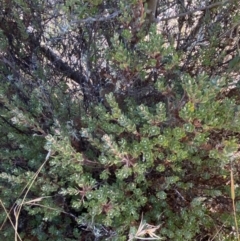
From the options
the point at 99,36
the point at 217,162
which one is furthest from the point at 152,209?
the point at 99,36

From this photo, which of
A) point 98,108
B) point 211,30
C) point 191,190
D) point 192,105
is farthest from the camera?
point 211,30

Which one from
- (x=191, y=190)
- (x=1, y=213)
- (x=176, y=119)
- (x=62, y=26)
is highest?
(x=62, y=26)

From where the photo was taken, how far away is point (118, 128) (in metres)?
1.47

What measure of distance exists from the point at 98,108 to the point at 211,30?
584 mm

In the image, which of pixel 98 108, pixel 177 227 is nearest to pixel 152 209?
pixel 177 227

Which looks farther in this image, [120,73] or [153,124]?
[120,73]

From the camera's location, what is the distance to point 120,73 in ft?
5.27

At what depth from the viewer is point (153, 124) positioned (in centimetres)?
144

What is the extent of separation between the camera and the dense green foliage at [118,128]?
144 centimetres

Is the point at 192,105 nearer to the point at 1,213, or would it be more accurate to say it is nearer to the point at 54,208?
the point at 54,208

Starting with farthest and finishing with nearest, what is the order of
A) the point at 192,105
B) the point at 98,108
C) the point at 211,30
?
the point at 211,30 → the point at 98,108 → the point at 192,105

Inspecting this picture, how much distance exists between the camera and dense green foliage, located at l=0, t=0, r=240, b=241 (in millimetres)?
1440

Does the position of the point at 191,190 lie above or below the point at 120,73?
below

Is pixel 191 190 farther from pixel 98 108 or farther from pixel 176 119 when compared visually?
pixel 98 108
